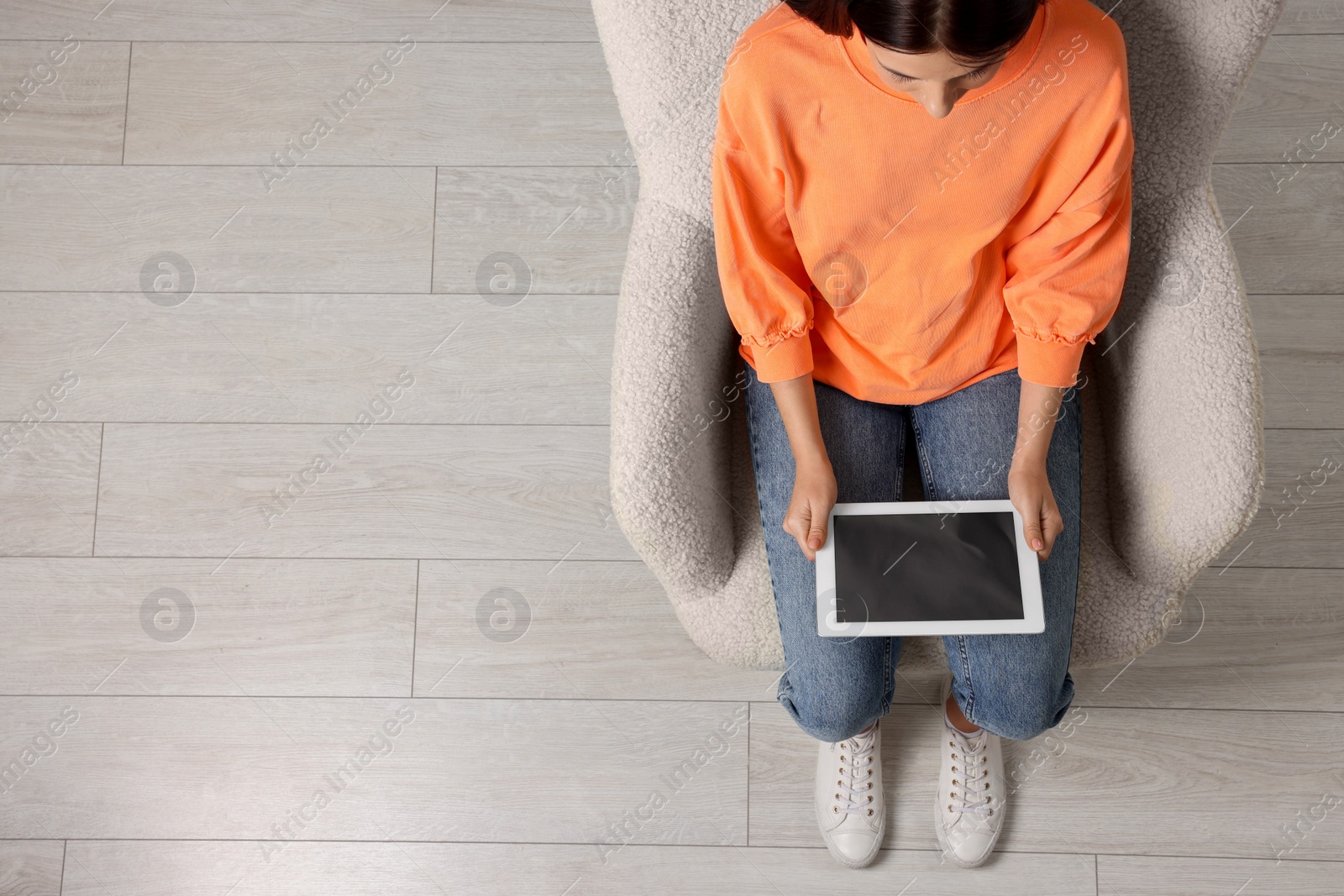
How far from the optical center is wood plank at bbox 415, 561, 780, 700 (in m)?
1.32

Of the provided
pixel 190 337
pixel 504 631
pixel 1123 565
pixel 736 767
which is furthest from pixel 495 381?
pixel 1123 565

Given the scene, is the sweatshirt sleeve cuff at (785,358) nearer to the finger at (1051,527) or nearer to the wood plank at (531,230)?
the finger at (1051,527)

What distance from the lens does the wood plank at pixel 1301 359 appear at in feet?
4.36

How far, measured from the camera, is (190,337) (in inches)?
56.3

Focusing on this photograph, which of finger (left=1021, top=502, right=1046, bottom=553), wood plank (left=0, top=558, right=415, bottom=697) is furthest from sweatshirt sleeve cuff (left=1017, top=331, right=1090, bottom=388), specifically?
wood plank (left=0, top=558, right=415, bottom=697)

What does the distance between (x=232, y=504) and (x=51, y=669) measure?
357 mm

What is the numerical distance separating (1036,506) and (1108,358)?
240 mm

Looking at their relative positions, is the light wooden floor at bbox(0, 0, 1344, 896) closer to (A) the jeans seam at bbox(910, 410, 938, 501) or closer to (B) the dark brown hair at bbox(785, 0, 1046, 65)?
(A) the jeans seam at bbox(910, 410, 938, 501)

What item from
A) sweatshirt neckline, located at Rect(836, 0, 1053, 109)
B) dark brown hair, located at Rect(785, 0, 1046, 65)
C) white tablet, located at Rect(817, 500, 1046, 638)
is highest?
dark brown hair, located at Rect(785, 0, 1046, 65)

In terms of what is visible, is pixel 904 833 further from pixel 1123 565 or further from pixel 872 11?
pixel 872 11

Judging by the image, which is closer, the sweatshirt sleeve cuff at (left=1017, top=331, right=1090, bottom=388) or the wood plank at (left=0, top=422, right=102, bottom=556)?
Result: the sweatshirt sleeve cuff at (left=1017, top=331, right=1090, bottom=388)

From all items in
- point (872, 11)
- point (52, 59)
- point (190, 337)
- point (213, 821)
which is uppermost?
point (872, 11)

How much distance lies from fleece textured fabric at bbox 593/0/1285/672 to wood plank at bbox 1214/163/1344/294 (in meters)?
0.54

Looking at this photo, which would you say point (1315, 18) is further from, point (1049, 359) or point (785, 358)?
point (785, 358)
